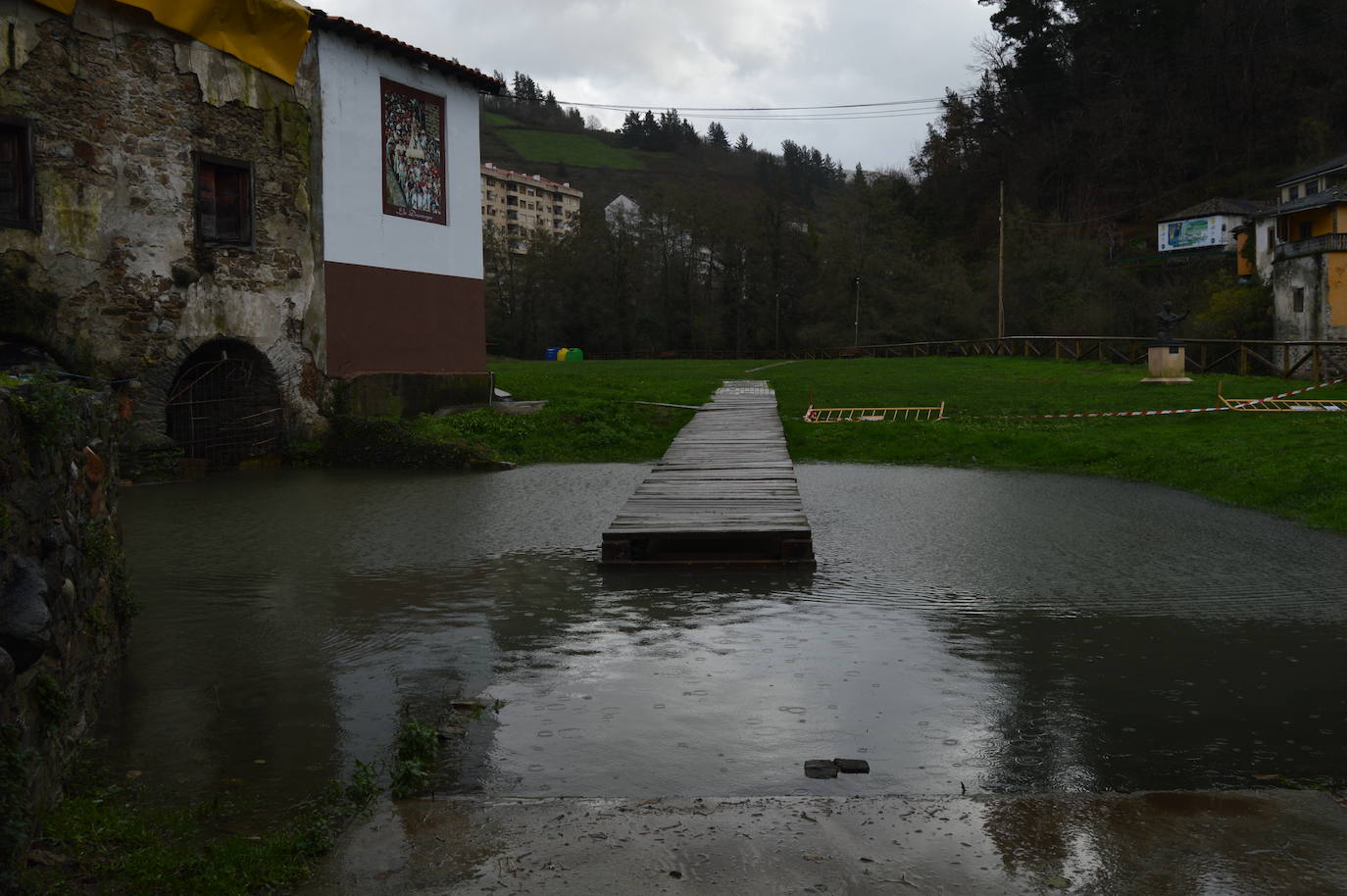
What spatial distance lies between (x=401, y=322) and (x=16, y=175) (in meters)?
7.16

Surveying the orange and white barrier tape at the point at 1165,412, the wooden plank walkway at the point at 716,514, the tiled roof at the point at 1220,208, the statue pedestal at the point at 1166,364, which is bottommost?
the wooden plank walkway at the point at 716,514

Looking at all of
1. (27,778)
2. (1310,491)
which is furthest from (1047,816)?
(1310,491)

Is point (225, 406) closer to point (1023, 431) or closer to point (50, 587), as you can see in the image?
point (1023, 431)

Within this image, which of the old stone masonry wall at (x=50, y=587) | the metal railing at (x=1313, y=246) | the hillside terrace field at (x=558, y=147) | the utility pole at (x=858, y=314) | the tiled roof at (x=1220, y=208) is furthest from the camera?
the hillside terrace field at (x=558, y=147)

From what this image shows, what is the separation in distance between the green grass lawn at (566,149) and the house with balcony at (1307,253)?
327 feet

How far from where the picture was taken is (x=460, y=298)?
22297mm

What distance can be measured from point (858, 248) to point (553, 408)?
55608mm

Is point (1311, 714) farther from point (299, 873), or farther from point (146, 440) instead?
point (146, 440)

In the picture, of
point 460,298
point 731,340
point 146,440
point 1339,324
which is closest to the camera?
point 146,440

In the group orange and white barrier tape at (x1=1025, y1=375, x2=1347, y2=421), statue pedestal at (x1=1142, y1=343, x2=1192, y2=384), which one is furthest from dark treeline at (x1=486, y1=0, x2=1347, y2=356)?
orange and white barrier tape at (x1=1025, y1=375, x2=1347, y2=421)

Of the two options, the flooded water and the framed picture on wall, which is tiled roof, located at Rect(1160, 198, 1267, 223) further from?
the flooded water

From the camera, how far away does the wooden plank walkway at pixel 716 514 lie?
9062 mm

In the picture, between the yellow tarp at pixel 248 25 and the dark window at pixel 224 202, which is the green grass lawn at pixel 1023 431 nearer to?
the dark window at pixel 224 202

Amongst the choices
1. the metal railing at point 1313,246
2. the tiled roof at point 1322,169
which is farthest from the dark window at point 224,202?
the tiled roof at point 1322,169
